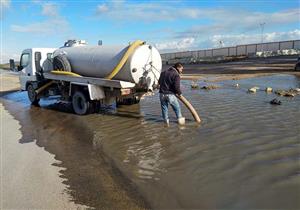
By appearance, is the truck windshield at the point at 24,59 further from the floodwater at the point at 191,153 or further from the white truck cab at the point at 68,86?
the floodwater at the point at 191,153

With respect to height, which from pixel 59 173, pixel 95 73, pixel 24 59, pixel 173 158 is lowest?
pixel 59 173

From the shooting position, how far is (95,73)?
41.5 ft

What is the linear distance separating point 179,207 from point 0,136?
702 centimetres

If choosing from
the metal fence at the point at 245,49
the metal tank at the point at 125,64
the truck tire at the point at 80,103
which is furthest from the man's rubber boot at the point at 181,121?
the metal fence at the point at 245,49

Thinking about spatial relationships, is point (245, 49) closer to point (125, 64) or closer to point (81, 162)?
point (125, 64)

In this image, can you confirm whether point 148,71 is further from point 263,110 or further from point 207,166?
point 207,166

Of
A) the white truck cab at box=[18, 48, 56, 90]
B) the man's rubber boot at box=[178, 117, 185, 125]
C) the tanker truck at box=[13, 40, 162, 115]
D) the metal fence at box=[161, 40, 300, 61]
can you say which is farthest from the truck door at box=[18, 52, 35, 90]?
the metal fence at box=[161, 40, 300, 61]

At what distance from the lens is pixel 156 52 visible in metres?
11.9

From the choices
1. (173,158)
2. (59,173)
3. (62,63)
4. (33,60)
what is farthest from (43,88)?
(173,158)

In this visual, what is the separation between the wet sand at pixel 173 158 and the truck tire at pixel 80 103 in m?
0.42

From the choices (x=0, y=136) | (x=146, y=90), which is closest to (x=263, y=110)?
(x=146, y=90)

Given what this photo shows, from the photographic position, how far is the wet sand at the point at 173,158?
5.24 metres

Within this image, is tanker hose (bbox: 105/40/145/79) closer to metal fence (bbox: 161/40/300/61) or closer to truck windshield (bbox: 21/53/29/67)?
truck windshield (bbox: 21/53/29/67)

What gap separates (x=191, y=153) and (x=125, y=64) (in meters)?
4.96
